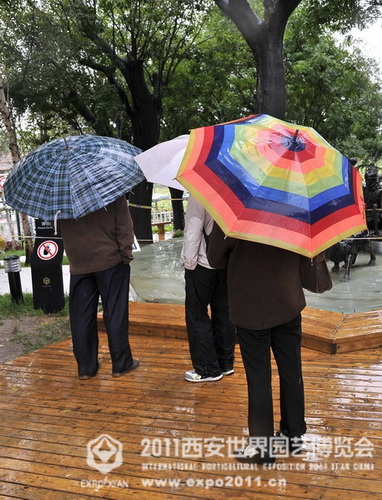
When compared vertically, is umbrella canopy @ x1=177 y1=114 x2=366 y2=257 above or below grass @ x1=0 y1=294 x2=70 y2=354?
above

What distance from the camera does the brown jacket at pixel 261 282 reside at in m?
2.72

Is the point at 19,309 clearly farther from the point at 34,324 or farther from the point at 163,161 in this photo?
the point at 163,161

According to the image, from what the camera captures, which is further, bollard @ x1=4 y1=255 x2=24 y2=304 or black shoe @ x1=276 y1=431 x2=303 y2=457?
bollard @ x1=4 y1=255 x2=24 y2=304

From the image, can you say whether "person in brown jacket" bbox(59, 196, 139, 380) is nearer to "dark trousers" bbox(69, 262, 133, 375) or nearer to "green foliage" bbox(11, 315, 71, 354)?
"dark trousers" bbox(69, 262, 133, 375)

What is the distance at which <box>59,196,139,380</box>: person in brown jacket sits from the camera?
4.12 m

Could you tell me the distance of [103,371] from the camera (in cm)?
450

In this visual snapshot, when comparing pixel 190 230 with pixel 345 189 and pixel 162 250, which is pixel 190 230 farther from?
pixel 162 250

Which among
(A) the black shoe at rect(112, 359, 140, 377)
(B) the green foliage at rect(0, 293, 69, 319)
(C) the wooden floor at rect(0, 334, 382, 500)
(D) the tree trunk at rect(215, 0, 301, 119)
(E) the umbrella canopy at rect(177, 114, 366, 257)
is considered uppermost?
(D) the tree trunk at rect(215, 0, 301, 119)

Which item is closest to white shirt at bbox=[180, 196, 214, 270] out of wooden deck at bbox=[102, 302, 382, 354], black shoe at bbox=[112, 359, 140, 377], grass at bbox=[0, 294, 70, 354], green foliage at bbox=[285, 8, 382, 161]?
black shoe at bbox=[112, 359, 140, 377]

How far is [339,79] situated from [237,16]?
11.2m

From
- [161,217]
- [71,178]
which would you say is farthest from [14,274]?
[161,217]

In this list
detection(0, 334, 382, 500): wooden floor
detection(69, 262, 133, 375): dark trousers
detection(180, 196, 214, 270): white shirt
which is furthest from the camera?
detection(69, 262, 133, 375): dark trousers

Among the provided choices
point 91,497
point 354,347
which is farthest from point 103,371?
point 354,347

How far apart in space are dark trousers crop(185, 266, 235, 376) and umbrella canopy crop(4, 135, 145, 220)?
85cm
